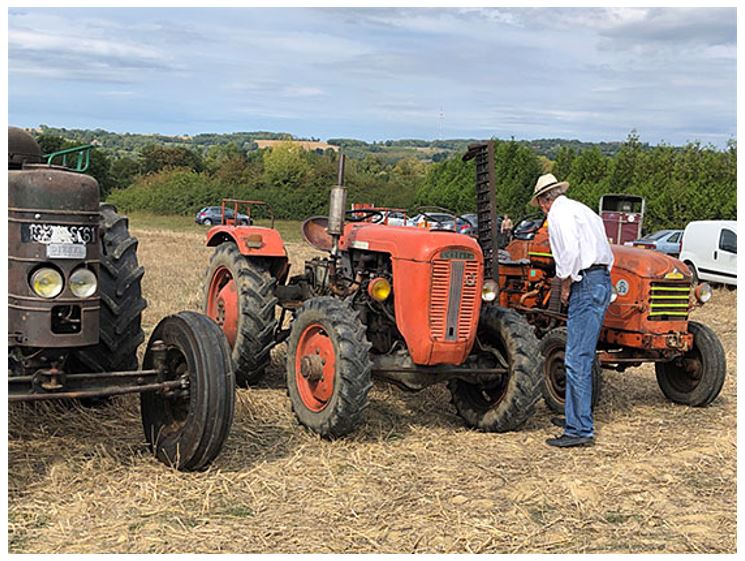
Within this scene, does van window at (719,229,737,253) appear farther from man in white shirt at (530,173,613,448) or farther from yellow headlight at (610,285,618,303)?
man in white shirt at (530,173,613,448)

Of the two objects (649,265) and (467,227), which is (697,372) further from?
(467,227)

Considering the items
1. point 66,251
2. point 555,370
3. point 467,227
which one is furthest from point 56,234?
point 467,227

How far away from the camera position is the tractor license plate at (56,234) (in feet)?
14.8

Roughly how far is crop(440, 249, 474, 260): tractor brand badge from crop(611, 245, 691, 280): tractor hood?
209cm

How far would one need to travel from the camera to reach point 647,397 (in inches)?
316

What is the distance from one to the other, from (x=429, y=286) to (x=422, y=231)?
1.52 feet

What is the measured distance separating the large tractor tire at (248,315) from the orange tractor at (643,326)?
179cm

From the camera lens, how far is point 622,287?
7.54 m

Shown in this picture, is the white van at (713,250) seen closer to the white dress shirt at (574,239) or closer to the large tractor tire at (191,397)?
the white dress shirt at (574,239)

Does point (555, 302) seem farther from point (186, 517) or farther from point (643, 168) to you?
point (643, 168)

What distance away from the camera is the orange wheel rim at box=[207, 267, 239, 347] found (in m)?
7.36

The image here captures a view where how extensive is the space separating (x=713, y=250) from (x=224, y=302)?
540 inches

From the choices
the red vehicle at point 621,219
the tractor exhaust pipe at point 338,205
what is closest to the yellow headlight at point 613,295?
the tractor exhaust pipe at point 338,205
